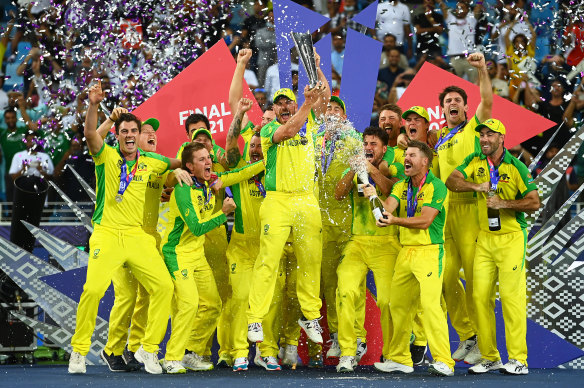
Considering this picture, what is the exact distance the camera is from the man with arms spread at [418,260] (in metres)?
6.93

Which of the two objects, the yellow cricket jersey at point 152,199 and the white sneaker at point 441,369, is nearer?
the white sneaker at point 441,369

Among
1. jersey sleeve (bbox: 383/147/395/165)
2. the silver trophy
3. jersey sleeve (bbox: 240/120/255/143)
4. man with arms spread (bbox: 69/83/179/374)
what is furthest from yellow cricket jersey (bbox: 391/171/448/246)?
man with arms spread (bbox: 69/83/179/374)

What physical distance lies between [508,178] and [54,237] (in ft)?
14.9

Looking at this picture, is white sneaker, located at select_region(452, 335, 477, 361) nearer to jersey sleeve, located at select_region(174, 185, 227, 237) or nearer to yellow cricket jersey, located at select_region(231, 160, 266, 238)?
yellow cricket jersey, located at select_region(231, 160, 266, 238)

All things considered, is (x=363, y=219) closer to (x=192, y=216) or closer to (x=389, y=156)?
(x=389, y=156)

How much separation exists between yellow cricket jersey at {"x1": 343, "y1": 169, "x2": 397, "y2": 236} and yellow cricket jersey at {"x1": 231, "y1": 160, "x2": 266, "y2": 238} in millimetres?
842

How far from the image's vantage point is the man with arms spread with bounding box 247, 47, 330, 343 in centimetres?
731

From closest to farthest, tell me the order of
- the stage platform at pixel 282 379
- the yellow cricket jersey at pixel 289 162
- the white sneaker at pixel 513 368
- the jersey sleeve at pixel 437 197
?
the stage platform at pixel 282 379, the jersey sleeve at pixel 437 197, the white sneaker at pixel 513 368, the yellow cricket jersey at pixel 289 162

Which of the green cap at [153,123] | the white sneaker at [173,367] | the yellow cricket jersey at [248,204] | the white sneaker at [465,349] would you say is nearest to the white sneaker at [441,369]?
the white sneaker at [465,349]

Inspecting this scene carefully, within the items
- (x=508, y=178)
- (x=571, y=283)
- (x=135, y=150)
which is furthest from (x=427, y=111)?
(x=135, y=150)

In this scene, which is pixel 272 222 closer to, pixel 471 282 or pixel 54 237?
pixel 471 282

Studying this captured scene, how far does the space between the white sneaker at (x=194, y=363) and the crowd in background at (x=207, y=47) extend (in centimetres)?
229

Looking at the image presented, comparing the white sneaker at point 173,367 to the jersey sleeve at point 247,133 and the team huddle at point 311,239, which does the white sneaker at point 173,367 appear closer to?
the team huddle at point 311,239

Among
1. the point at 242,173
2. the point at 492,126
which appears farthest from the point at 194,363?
the point at 492,126
